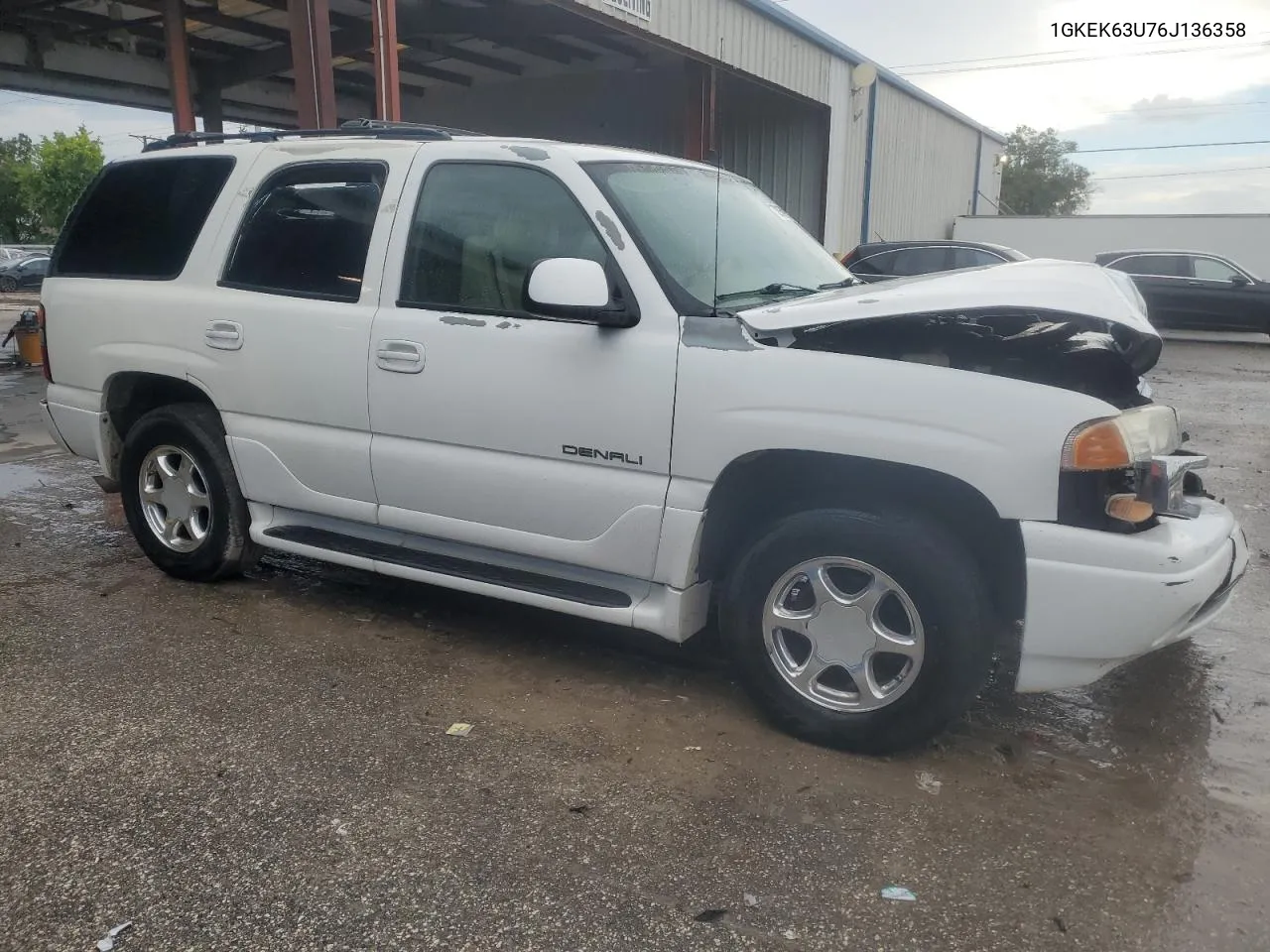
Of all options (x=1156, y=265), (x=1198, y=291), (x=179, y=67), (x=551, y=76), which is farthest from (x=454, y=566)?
(x=1156, y=265)

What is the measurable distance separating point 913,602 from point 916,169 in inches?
835

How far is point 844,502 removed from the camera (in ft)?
10.5

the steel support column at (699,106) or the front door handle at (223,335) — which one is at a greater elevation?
the steel support column at (699,106)

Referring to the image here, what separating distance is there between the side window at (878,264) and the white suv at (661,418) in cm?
1034

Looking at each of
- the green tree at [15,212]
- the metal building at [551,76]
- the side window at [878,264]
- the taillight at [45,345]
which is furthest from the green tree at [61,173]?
the taillight at [45,345]

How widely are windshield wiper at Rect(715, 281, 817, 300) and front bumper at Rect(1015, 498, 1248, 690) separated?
133cm

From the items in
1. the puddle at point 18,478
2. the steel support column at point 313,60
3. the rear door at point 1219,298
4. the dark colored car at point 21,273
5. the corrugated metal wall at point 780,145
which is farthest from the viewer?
the dark colored car at point 21,273

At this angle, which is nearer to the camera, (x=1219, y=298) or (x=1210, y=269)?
(x=1219, y=298)

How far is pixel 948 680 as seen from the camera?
3020mm

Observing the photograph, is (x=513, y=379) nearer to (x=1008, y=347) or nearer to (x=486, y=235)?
(x=486, y=235)

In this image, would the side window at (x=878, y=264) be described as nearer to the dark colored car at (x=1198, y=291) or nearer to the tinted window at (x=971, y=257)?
the tinted window at (x=971, y=257)

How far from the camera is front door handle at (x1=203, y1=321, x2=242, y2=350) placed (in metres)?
4.28

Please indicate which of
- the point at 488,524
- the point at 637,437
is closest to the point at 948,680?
the point at 637,437

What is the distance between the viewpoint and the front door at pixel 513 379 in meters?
3.39
